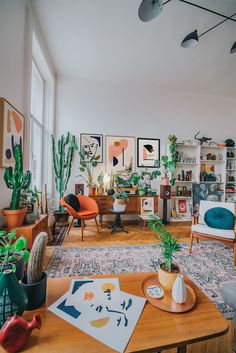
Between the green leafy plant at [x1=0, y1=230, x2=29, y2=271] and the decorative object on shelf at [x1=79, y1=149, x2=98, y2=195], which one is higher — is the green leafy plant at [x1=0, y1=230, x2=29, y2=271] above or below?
below

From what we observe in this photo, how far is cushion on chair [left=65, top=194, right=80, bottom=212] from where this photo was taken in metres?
3.17

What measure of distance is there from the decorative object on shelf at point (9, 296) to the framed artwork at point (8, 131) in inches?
58.4

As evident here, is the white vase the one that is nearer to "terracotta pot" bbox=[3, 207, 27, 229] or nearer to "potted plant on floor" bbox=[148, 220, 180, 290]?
"potted plant on floor" bbox=[148, 220, 180, 290]

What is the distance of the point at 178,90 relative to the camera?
4.50m

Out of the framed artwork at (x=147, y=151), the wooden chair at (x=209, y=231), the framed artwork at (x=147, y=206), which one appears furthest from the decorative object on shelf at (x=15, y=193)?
the framed artwork at (x=147, y=151)

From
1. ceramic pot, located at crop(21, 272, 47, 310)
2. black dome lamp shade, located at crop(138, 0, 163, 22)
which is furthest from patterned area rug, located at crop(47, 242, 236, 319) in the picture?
black dome lamp shade, located at crop(138, 0, 163, 22)

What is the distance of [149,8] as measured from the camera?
185 cm

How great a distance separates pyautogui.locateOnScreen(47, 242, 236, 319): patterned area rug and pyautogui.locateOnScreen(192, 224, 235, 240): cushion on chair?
0.35 metres

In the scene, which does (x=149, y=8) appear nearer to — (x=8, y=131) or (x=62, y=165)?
(x=8, y=131)

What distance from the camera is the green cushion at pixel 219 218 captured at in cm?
257

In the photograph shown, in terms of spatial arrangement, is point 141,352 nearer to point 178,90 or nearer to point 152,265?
point 152,265

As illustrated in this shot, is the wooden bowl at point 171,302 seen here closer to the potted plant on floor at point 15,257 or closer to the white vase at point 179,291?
the white vase at point 179,291

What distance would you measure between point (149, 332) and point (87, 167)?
3.59 meters

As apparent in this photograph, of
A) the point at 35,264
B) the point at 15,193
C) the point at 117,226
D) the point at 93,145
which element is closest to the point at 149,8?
the point at 15,193
